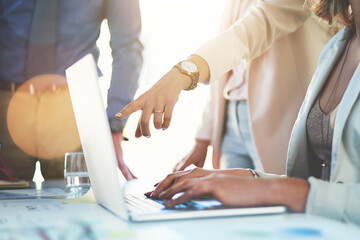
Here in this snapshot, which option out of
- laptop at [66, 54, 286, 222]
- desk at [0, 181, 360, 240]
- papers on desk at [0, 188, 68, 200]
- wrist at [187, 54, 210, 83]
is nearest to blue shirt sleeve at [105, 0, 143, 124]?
wrist at [187, 54, 210, 83]

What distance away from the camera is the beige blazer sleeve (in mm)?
1421

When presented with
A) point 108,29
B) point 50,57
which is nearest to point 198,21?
point 108,29

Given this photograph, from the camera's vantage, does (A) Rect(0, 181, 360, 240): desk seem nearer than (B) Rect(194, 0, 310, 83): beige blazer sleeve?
Yes

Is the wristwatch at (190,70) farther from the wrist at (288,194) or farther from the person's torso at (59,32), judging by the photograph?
the person's torso at (59,32)

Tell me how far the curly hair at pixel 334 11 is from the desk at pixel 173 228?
0.79 m

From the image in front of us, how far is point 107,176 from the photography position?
0.62 m

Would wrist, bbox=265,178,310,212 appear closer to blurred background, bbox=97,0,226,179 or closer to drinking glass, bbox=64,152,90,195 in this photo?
drinking glass, bbox=64,152,90,195

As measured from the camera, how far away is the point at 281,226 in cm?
51

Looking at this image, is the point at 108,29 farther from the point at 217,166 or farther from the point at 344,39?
the point at 344,39

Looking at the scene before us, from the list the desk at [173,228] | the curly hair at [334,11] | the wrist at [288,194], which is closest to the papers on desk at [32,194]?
the desk at [173,228]

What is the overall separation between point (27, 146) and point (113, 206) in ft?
4.98

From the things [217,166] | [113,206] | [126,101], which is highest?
[126,101]

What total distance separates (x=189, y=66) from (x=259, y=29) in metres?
0.46

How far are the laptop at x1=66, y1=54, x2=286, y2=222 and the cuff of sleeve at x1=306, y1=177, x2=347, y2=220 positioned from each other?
0.19 ft
